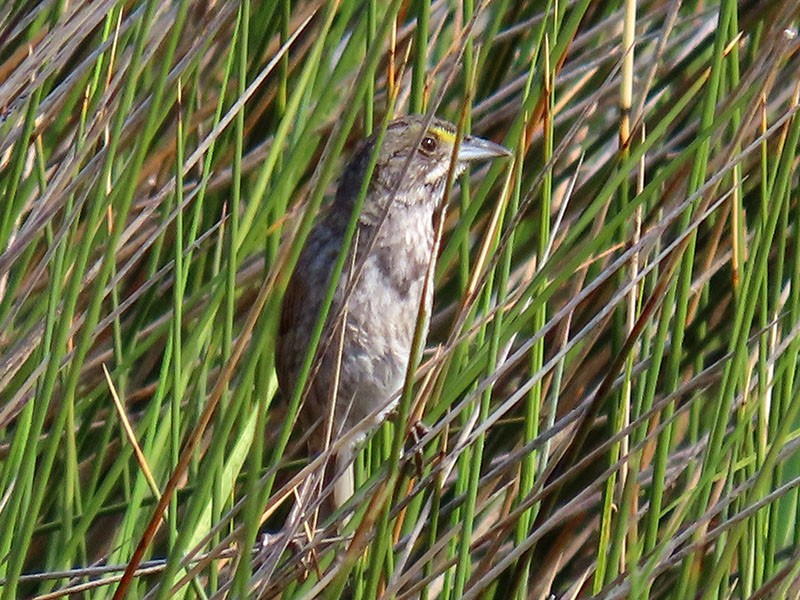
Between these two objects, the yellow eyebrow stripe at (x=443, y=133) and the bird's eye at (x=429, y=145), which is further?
the bird's eye at (x=429, y=145)

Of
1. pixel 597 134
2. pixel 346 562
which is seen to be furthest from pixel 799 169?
pixel 346 562

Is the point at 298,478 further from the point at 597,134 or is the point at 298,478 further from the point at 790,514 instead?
the point at 597,134

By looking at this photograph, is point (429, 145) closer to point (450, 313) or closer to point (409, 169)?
point (409, 169)

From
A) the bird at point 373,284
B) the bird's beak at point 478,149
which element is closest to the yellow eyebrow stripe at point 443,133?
the bird at point 373,284

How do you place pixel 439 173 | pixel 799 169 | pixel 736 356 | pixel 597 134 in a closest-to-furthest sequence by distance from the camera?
pixel 736 356 < pixel 799 169 < pixel 439 173 < pixel 597 134

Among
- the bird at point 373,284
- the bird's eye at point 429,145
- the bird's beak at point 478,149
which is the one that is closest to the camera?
the bird's beak at point 478,149

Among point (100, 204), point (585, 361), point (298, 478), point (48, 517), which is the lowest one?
point (48, 517)

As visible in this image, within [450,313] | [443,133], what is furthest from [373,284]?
[443,133]

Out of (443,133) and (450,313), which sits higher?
(443,133)

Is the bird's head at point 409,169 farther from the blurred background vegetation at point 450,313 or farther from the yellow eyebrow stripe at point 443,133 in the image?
the blurred background vegetation at point 450,313
